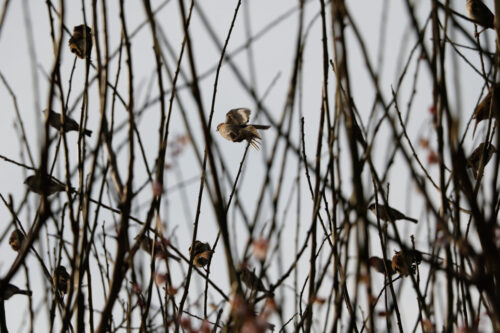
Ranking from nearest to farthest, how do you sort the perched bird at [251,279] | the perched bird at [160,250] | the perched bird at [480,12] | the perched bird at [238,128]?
1. the perched bird at [251,279]
2. the perched bird at [160,250]
3. the perched bird at [238,128]
4. the perched bird at [480,12]

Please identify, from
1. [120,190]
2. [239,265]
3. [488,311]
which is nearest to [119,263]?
[120,190]

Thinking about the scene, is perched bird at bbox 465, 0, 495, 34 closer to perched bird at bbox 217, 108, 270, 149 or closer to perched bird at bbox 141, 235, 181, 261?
perched bird at bbox 217, 108, 270, 149

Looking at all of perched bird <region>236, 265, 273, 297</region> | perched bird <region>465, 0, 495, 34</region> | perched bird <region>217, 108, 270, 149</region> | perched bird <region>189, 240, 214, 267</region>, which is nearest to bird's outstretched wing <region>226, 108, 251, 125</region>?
perched bird <region>217, 108, 270, 149</region>

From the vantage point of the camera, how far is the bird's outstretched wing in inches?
77.8

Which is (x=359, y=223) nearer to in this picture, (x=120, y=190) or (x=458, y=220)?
(x=458, y=220)

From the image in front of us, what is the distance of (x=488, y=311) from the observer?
4.28 ft

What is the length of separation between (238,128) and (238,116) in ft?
0.19

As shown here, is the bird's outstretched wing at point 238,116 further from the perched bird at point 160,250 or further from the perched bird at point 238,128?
the perched bird at point 160,250

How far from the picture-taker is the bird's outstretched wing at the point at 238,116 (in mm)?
1977

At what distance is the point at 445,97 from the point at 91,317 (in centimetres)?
97

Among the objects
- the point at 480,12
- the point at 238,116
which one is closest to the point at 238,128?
the point at 238,116

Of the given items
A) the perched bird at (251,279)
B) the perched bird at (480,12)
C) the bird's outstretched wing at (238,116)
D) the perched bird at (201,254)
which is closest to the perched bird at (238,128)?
the bird's outstretched wing at (238,116)

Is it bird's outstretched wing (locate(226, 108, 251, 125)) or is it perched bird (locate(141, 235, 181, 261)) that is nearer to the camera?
perched bird (locate(141, 235, 181, 261))

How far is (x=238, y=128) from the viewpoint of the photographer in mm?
1946
